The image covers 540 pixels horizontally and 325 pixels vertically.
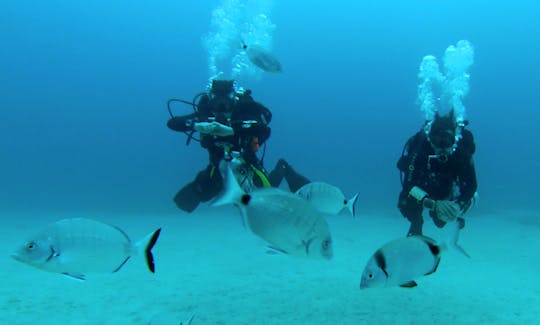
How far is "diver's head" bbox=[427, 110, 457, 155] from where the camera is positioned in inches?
208

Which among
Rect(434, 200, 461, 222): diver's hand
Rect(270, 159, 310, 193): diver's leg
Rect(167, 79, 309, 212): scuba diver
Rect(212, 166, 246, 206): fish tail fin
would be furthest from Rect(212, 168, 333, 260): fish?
Rect(270, 159, 310, 193): diver's leg

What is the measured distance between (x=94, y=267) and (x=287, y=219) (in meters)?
1.35

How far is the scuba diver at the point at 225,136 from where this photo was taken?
573 centimetres

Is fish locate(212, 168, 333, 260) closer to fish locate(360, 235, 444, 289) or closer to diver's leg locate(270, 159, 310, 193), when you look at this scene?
fish locate(360, 235, 444, 289)

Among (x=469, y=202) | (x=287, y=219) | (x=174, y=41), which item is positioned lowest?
(x=287, y=219)

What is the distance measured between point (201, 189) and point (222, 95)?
1.50 metres

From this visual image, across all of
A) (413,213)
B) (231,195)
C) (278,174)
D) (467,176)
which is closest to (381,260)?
(231,195)

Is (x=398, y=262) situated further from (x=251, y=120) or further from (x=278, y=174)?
(x=278, y=174)

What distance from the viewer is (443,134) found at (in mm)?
5285

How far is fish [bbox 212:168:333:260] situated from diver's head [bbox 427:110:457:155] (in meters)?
3.72

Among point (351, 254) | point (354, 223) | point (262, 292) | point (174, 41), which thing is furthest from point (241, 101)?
point (174, 41)

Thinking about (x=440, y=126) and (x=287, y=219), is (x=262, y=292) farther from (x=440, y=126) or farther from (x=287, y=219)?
(x=287, y=219)

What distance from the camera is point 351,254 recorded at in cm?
924

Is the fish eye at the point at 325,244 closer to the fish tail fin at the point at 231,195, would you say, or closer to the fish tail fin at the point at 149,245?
the fish tail fin at the point at 231,195
